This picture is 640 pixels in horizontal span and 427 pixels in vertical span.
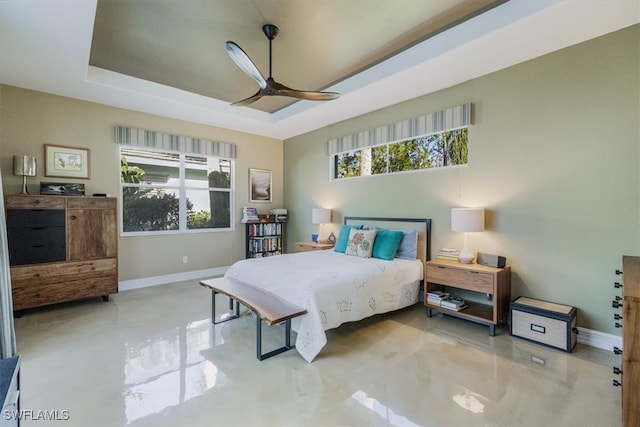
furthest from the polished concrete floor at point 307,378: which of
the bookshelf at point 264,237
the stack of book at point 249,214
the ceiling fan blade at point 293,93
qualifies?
the stack of book at point 249,214

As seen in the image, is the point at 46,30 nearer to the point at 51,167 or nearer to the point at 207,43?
the point at 207,43

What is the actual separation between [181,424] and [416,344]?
206cm

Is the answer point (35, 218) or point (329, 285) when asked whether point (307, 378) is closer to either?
point (329, 285)

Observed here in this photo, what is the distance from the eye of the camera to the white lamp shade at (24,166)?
12.0 feet

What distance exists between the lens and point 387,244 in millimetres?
3879

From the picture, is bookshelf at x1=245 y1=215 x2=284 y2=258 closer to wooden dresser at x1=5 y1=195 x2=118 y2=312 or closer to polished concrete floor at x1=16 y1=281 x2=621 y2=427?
wooden dresser at x1=5 y1=195 x2=118 y2=312

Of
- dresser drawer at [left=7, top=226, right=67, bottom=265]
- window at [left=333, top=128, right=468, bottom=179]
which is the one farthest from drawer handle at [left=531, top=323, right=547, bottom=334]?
dresser drawer at [left=7, top=226, right=67, bottom=265]

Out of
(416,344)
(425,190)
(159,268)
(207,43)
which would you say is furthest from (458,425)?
(159,268)

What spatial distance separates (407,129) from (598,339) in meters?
3.12

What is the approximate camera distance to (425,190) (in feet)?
13.4

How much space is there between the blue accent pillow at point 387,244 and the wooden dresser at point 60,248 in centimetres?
367

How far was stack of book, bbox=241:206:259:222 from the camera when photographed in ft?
19.3

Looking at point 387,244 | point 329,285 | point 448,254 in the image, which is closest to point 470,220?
point 448,254
